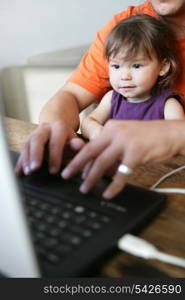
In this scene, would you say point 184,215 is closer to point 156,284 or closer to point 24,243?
point 156,284

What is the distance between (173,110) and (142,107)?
0.10m

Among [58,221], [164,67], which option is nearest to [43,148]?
[58,221]

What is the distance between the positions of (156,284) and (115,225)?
0.09 metres

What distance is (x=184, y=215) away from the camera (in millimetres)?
540

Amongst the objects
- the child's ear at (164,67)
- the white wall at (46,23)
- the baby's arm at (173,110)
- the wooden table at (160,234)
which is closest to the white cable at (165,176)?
the wooden table at (160,234)

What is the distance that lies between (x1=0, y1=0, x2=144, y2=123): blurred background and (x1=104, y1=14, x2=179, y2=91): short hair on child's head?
819 mm

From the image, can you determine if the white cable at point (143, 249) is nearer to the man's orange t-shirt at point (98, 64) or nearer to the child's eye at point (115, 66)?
the child's eye at point (115, 66)

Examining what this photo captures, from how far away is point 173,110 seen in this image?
1047mm

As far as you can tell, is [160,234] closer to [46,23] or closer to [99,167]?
[99,167]

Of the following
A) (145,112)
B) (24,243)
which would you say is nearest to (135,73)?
(145,112)

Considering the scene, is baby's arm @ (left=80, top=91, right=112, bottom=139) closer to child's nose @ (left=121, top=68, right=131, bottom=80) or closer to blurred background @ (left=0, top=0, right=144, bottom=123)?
child's nose @ (left=121, top=68, right=131, bottom=80)

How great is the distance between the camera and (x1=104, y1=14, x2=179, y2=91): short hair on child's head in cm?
105

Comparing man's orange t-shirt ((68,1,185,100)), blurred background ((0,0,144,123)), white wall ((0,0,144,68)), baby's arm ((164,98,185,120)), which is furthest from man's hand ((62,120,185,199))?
white wall ((0,0,144,68))

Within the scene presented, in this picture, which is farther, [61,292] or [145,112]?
[145,112]
